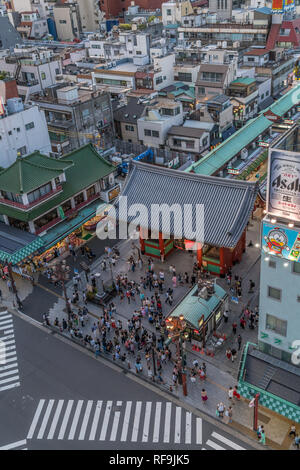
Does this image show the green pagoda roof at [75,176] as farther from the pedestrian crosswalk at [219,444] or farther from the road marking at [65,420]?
the pedestrian crosswalk at [219,444]

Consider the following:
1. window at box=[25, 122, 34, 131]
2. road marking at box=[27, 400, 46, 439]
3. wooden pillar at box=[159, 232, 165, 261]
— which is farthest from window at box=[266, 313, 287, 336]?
window at box=[25, 122, 34, 131]

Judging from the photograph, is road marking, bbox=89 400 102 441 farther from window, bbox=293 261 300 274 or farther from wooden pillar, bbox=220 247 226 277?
wooden pillar, bbox=220 247 226 277

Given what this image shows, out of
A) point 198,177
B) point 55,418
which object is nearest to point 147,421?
point 55,418

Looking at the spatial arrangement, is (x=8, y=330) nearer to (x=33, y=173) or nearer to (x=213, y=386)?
(x=33, y=173)

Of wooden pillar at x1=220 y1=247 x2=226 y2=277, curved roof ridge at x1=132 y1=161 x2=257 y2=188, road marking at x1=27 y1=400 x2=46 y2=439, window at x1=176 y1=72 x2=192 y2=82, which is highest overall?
window at x1=176 y1=72 x2=192 y2=82

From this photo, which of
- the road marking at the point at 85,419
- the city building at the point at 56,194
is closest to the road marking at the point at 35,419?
the road marking at the point at 85,419
